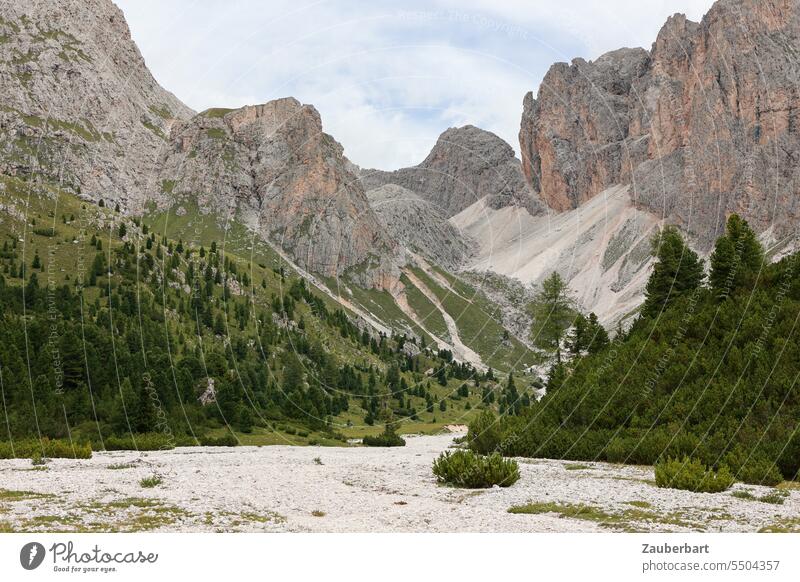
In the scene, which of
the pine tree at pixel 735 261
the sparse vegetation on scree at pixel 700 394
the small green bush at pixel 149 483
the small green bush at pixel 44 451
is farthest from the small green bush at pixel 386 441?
the small green bush at pixel 149 483

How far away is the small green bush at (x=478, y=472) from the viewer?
25.2 m

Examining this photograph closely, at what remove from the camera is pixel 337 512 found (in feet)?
62.6

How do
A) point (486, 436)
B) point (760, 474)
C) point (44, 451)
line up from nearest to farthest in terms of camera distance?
point (760, 474) < point (44, 451) < point (486, 436)

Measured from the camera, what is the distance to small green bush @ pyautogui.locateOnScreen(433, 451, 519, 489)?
25.2m

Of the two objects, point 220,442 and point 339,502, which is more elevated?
point 339,502

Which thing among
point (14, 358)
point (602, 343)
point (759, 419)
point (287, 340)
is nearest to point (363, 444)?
point (602, 343)

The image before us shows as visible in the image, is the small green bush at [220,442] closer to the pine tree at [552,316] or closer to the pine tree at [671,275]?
the pine tree at [671,275]

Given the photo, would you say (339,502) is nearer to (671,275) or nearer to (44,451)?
(44,451)

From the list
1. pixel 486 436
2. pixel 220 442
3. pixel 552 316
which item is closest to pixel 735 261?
pixel 486 436

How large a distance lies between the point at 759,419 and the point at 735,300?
12829 mm
